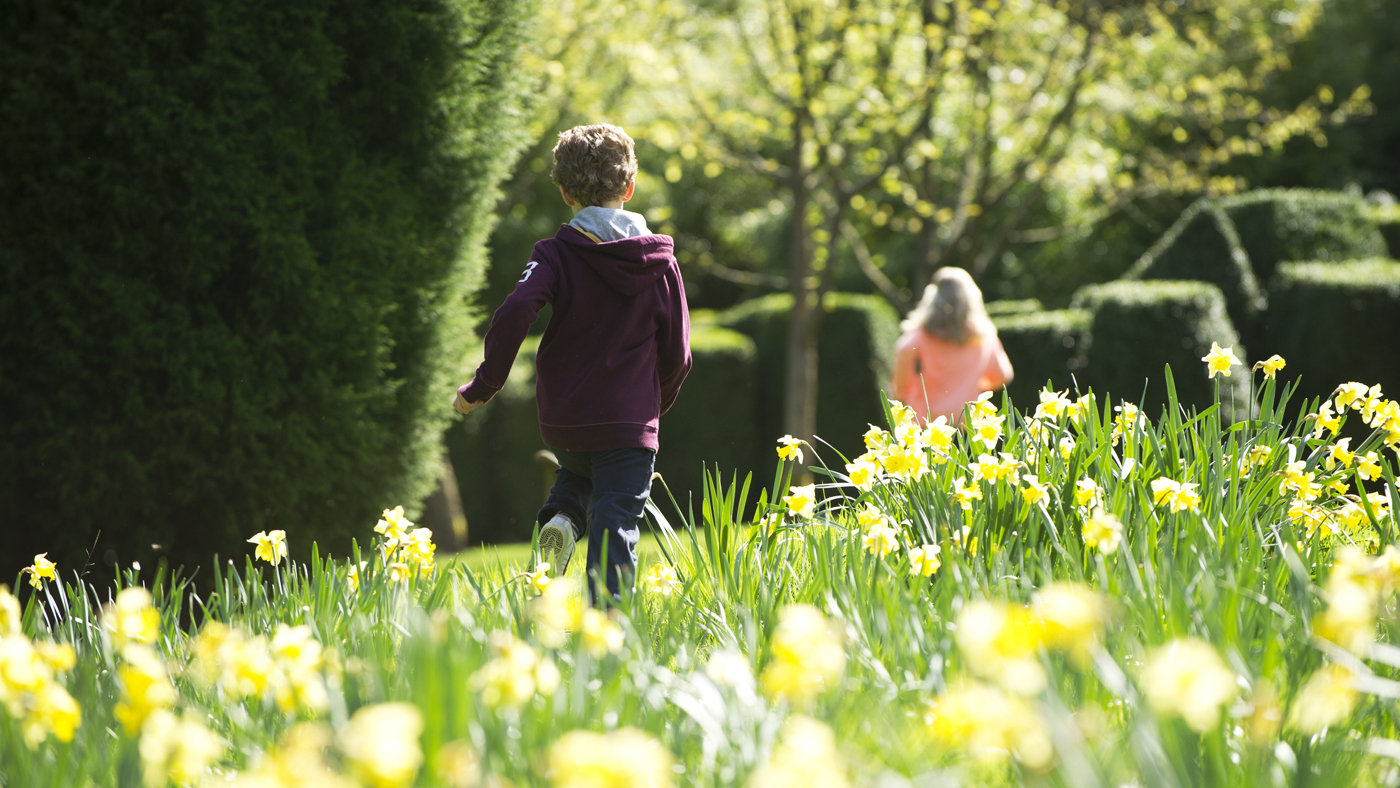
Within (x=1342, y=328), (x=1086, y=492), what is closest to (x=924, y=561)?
(x=1086, y=492)

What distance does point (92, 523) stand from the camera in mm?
3703

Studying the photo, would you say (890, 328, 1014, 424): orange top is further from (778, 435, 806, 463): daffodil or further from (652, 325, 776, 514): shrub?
(652, 325, 776, 514): shrub

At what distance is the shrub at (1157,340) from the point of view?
6.70 metres

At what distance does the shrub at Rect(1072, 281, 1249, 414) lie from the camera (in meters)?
6.70

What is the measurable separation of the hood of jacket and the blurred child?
1957 millimetres

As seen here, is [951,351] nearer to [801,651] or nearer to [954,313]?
[954,313]

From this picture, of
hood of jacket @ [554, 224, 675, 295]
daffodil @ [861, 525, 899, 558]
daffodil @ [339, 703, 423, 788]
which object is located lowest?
daffodil @ [861, 525, 899, 558]

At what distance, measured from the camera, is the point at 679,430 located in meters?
8.34

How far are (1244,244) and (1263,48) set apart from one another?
Result: 1.67m

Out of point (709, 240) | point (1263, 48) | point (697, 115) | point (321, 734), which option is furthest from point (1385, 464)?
point (709, 240)

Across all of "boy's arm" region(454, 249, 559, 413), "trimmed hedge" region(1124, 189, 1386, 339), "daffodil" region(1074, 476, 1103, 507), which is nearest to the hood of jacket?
"boy's arm" region(454, 249, 559, 413)

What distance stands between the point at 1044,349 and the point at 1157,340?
0.75 meters

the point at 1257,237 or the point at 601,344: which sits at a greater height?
the point at 601,344

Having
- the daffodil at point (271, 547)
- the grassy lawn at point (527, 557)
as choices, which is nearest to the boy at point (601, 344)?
the grassy lawn at point (527, 557)
